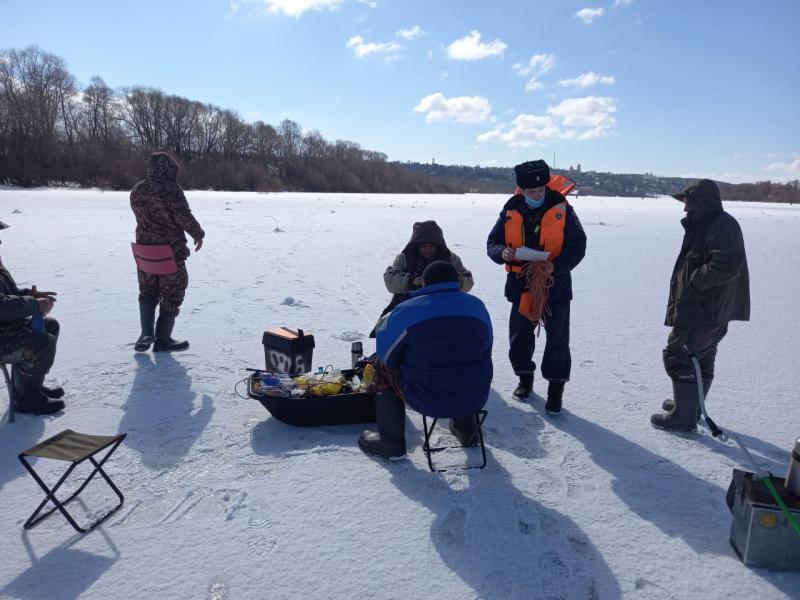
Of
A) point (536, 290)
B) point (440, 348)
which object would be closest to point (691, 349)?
point (536, 290)

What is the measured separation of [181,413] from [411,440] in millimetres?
1643

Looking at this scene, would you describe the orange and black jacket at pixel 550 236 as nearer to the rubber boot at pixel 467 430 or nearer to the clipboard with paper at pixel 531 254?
the clipboard with paper at pixel 531 254

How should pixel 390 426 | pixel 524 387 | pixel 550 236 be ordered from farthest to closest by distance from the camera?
pixel 524 387 < pixel 550 236 < pixel 390 426

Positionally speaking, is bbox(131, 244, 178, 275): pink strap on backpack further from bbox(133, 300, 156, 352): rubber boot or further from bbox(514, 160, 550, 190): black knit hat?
bbox(514, 160, 550, 190): black knit hat

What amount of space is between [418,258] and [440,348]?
1.23 meters

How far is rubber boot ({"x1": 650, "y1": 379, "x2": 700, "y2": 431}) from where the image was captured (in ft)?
10.8

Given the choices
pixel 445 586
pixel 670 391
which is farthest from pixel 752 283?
pixel 445 586

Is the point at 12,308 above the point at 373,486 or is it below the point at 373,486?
above

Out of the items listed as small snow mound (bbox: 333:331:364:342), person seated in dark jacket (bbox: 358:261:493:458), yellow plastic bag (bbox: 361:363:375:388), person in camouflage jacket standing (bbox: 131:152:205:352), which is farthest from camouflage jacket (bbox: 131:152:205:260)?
person seated in dark jacket (bbox: 358:261:493:458)

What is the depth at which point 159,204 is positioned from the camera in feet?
14.6

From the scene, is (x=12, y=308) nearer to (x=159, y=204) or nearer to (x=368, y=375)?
(x=159, y=204)

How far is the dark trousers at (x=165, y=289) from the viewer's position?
459cm

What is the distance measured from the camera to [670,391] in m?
4.07

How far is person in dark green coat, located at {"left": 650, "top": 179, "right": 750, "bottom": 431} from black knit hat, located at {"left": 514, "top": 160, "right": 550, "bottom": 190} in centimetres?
Result: 88
